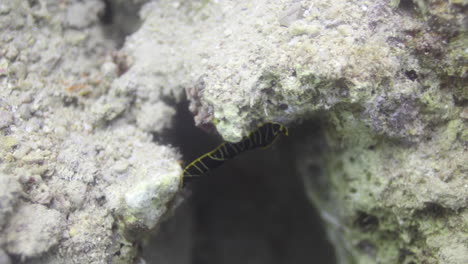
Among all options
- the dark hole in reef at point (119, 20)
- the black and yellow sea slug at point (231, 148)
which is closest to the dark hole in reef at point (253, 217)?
the black and yellow sea slug at point (231, 148)

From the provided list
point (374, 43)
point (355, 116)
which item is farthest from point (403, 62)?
point (355, 116)

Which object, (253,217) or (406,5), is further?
(253,217)

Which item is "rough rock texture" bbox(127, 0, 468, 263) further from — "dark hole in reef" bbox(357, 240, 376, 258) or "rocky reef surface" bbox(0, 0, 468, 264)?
"dark hole in reef" bbox(357, 240, 376, 258)

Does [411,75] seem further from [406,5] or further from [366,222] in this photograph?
[366,222]

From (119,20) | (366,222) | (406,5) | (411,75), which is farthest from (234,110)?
(119,20)

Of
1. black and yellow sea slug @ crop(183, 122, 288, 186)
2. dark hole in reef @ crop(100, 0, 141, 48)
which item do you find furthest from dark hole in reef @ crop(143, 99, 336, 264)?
dark hole in reef @ crop(100, 0, 141, 48)

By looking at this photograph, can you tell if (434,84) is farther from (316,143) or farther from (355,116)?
(316,143)

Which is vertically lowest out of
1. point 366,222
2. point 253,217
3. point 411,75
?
point 253,217
